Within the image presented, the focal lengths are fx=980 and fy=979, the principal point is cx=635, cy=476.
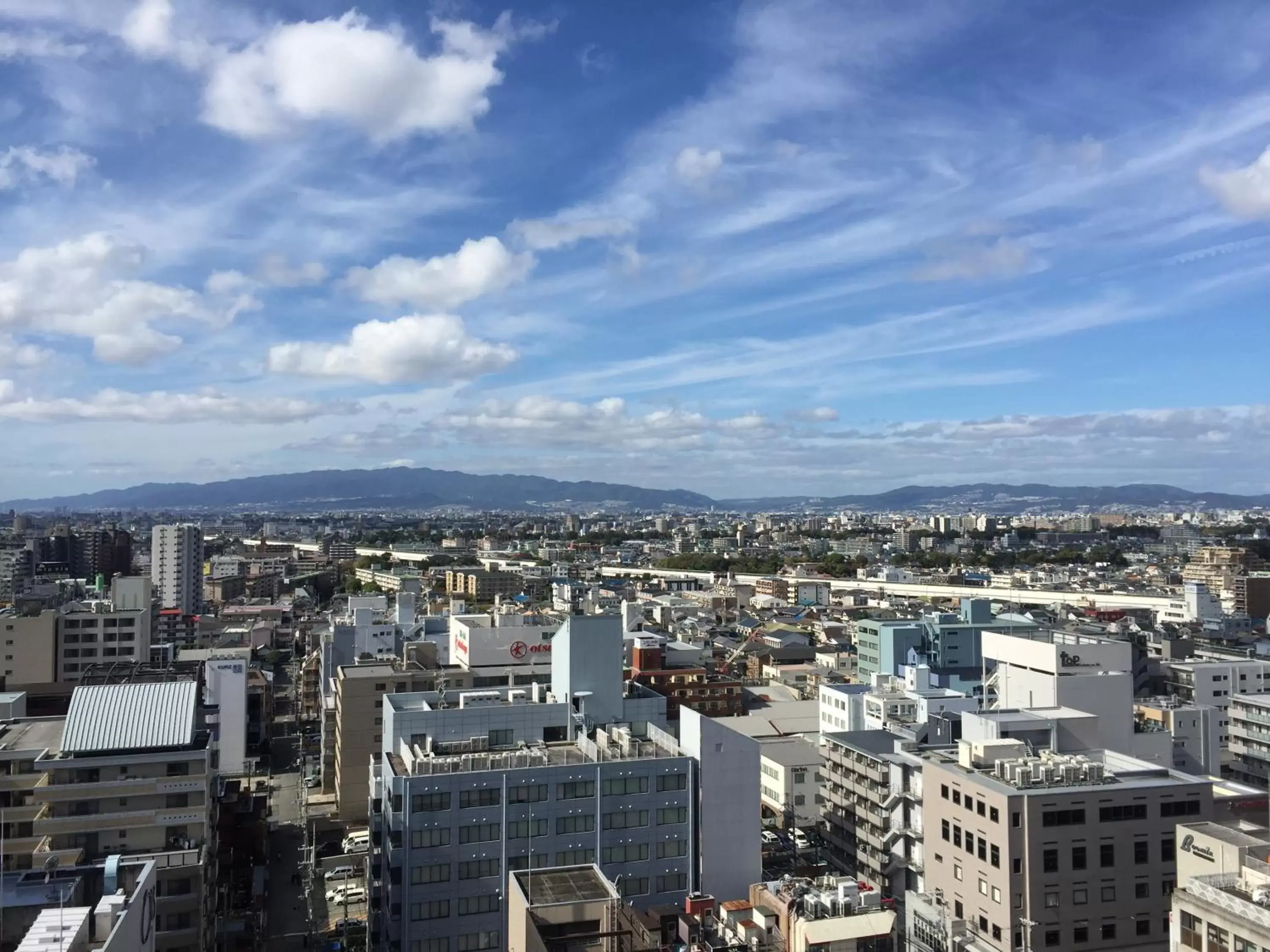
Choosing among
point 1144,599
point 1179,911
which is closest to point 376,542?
point 1144,599

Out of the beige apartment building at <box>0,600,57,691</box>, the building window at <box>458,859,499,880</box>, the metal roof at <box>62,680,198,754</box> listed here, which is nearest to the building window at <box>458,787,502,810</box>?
the building window at <box>458,859,499,880</box>

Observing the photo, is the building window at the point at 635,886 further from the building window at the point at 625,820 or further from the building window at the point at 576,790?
the building window at the point at 576,790

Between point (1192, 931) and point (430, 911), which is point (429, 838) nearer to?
point (430, 911)

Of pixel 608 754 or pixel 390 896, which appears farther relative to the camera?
pixel 608 754

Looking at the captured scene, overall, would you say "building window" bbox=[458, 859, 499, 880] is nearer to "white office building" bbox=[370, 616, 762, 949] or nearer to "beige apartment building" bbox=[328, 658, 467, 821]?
"white office building" bbox=[370, 616, 762, 949]

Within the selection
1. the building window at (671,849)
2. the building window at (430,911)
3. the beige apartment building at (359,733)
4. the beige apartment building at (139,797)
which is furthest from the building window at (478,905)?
the beige apartment building at (359,733)

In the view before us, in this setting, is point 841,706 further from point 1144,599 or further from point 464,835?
point 1144,599
